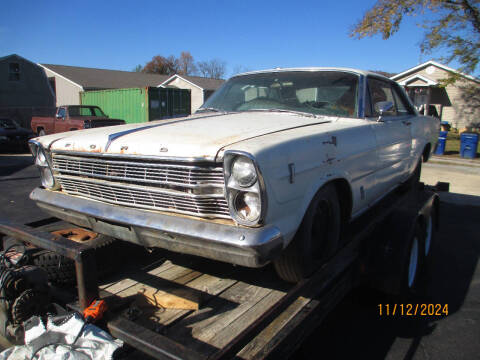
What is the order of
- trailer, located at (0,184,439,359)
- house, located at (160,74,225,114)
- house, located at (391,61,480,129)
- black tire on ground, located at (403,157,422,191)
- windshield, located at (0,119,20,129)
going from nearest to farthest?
1. trailer, located at (0,184,439,359)
2. black tire on ground, located at (403,157,422,191)
3. windshield, located at (0,119,20,129)
4. house, located at (391,61,480,129)
5. house, located at (160,74,225,114)

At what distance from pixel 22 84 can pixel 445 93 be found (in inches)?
1083

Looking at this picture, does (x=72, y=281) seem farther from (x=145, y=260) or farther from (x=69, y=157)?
(x=69, y=157)

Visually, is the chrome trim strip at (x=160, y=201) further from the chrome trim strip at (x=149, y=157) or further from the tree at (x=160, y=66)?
the tree at (x=160, y=66)

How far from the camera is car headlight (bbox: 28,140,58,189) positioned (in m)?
2.94

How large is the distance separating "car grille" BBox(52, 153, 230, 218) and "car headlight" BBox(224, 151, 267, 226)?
7cm

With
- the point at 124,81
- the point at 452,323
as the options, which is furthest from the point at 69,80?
the point at 452,323

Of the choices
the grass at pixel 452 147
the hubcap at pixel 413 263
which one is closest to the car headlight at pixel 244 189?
the hubcap at pixel 413 263

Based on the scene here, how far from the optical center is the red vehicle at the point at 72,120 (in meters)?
13.5

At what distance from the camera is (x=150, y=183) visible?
7.44 ft

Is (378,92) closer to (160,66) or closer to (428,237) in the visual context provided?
(428,237)

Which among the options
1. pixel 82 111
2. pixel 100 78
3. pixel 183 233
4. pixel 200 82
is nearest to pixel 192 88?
pixel 200 82

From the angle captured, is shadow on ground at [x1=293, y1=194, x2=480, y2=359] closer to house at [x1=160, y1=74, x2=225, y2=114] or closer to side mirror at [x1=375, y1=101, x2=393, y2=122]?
side mirror at [x1=375, y1=101, x2=393, y2=122]

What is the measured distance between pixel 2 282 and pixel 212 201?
3.73 feet

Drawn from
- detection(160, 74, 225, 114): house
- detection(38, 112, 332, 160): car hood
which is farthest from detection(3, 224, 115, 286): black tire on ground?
detection(160, 74, 225, 114): house
